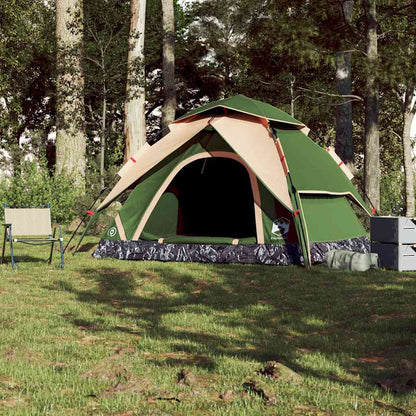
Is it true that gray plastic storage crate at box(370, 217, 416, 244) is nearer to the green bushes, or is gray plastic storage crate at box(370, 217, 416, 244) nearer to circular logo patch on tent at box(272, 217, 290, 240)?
circular logo patch on tent at box(272, 217, 290, 240)

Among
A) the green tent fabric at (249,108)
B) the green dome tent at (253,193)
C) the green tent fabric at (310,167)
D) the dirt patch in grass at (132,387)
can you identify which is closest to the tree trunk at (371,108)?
the green dome tent at (253,193)

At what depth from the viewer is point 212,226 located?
13.7 meters

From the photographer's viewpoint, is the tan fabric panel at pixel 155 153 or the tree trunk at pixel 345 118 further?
the tree trunk at pixel 345 118

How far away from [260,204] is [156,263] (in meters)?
1.92

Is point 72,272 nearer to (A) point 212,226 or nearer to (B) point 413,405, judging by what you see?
(A) point 212,226

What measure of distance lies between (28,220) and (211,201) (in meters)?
4.32

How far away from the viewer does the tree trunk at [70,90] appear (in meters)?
19.8

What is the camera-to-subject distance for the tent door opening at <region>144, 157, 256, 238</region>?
13.2m

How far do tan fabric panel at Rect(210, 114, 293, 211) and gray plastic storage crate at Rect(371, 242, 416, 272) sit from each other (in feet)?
5.14

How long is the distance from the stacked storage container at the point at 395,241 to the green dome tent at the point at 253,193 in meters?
0.92

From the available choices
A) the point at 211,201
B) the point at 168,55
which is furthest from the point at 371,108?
the point at 168,55

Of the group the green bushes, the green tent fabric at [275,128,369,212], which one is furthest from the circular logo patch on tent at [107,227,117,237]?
the green bushes

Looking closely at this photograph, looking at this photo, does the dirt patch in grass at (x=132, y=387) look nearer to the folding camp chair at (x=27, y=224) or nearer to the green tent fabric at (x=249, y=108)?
the folding camp chair at (x=27, y=224)

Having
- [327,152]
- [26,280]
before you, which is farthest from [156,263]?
[327,152]
